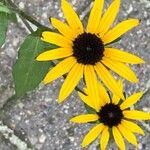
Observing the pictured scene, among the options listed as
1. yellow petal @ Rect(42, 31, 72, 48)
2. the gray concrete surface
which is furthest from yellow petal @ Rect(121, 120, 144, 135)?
the gray concrete surface

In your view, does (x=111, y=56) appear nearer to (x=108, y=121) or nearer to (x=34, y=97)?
(x=108, y=121)

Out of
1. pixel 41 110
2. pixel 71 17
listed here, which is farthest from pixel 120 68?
pixel 41 110

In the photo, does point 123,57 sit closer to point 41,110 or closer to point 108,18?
point 108,18

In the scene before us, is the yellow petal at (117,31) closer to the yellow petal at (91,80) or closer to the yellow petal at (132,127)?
the yellow petal at (91,80)

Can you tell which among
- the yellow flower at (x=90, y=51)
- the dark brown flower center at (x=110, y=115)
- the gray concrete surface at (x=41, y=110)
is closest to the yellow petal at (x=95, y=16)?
the yellow flower at (x=90, y=51)

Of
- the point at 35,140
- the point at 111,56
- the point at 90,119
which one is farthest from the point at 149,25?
the point at 111,56

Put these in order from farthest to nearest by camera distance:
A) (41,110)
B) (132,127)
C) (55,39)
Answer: (41,110) < (132,127) < (55,39)

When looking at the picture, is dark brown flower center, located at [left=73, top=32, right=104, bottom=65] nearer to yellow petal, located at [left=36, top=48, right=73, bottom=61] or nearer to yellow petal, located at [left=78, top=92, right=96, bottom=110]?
yellow petal, located at [left=36, top=48, right=73, bottom=61]
